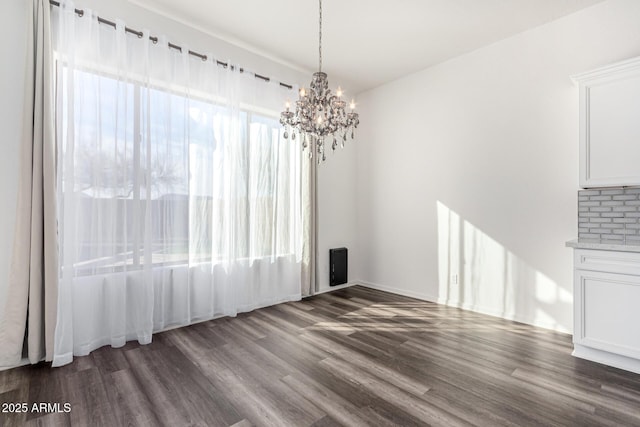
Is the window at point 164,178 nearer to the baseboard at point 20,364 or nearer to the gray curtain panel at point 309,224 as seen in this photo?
the gray curtain panel at point 309,224

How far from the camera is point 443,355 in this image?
8.38 feet

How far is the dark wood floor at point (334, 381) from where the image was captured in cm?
180

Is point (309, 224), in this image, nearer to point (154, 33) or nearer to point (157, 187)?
point (157, 187)

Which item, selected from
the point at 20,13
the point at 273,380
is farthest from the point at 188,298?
the point at 20,13

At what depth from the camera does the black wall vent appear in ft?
15.2

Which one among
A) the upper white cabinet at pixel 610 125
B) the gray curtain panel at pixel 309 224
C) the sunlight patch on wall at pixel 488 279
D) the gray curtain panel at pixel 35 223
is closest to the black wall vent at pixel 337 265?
the gray curtain panel at pixel 309 224

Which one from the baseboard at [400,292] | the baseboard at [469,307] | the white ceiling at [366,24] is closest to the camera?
the white ceiling at [366,24]

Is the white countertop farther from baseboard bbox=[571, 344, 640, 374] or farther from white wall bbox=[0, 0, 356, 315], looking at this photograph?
white wall bbox=[0, 0, 356, 315]

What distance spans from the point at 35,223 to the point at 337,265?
348 centimetres

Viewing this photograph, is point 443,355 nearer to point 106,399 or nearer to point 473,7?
point 106,399

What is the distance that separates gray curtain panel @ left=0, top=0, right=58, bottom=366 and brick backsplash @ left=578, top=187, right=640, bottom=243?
15.3ft

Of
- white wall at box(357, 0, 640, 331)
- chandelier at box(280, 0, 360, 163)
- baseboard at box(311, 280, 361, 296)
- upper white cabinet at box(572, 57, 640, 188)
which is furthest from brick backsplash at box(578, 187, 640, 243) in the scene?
baseboard at box(311, 280, 361, 296)

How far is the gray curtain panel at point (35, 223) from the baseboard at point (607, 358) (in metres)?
4.31

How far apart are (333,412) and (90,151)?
9.15 feet
